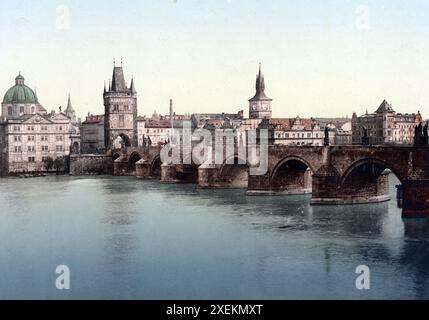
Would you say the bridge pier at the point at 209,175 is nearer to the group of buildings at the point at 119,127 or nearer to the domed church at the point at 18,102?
the group of buildings at the point at 119,127

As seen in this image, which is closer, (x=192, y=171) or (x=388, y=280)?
(x=388, y=280)

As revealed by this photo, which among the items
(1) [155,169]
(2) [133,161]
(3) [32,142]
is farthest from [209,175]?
(3) [32,142]

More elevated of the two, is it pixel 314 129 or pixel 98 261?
pixel 314 129

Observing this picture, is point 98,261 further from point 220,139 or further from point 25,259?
point 220,139

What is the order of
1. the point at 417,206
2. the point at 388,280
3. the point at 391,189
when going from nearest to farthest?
the point at 388,280
the point at 417,206
the point at 391,189

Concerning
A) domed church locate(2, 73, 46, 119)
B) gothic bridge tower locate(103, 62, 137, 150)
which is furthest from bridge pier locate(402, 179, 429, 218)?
domed church locate(2, 73, 46, 119)

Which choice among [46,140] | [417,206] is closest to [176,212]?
[417,206]

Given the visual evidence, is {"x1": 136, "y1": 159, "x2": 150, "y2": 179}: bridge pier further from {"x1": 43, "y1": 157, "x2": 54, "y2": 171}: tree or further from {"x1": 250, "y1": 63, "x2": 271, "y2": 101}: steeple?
{"x1": 250, "y1": 63, "x2": 271, "y2": 101}: steeple
